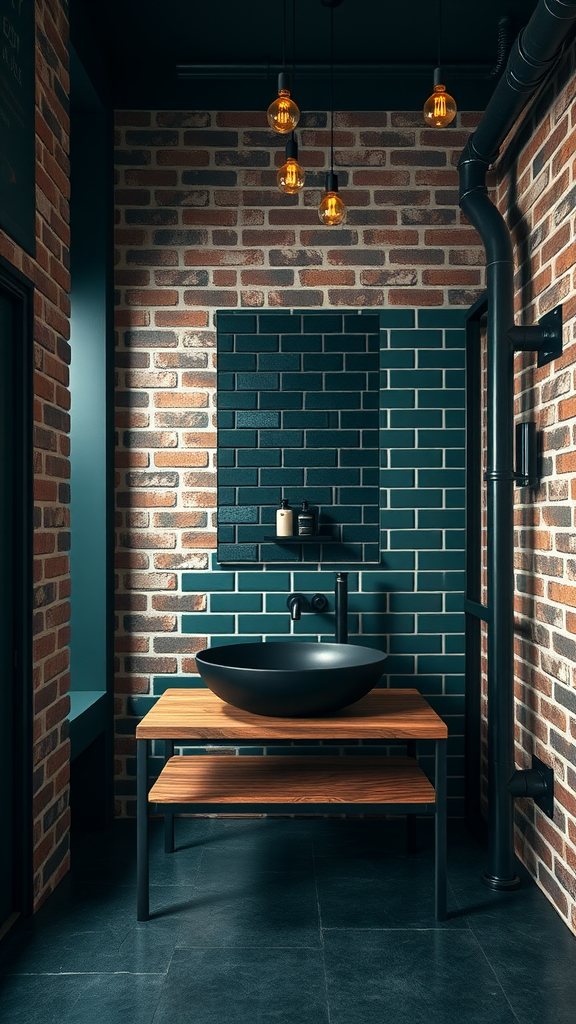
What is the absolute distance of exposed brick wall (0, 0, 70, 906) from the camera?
7.43ft

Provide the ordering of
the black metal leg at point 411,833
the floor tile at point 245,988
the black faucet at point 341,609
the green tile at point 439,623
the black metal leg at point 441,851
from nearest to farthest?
the floor tile at point 245,988, the black metal leg at point 441,851, the black metal leg at point 411,833, the black faucet at point 341,609, the green tile at point 439,623

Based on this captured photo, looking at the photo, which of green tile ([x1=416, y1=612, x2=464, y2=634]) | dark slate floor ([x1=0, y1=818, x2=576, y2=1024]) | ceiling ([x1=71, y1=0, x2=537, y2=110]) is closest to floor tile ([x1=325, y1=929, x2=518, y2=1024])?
dark slate floor ([x1=0, y1=818, x2=576, y2=1024])

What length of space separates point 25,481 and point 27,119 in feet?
3.18

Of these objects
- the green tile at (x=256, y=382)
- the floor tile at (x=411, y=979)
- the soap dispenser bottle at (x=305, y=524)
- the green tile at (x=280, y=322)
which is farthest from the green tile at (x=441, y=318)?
the floor tile at (x=411, y=979)

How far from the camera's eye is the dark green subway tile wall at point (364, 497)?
304cm

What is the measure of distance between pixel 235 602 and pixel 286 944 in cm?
124

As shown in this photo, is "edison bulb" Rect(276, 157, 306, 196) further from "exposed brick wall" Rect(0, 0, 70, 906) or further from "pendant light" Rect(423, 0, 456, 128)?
"exposed brick wall" Rect(0, 0, 70, 906)

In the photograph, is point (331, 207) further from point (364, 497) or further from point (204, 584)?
point (204, 584)

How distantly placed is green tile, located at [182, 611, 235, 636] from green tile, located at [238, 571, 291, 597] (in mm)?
134

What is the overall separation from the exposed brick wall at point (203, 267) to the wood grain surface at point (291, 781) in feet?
1.86

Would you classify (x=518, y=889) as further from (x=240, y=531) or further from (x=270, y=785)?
(x=240, y=531)

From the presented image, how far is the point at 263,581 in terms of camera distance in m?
3.04

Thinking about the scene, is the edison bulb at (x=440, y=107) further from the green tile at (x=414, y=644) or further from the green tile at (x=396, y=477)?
the green tile at (x=414, y=644)

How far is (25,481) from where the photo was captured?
7.13 ft
